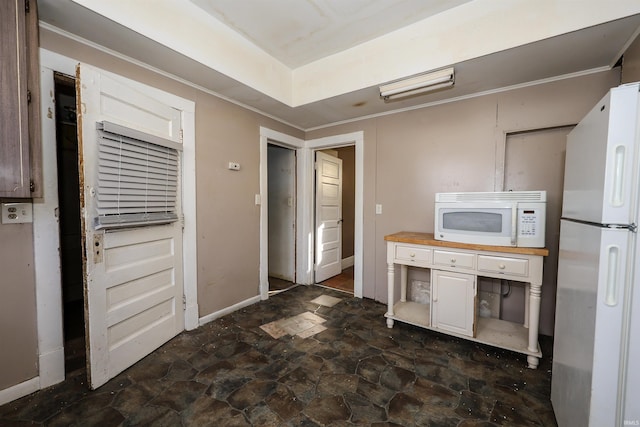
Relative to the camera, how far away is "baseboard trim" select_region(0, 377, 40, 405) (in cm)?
155

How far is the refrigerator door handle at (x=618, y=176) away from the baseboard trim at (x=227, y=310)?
119 inches

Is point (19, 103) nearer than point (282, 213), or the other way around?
point (19, 103)

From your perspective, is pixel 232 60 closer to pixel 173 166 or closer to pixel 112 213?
pixel 173 166

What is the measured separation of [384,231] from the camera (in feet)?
10.4

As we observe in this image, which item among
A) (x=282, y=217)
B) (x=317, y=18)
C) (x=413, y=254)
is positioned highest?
(x=317, y=18)

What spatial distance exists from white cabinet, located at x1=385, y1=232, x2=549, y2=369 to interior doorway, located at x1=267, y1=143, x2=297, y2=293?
1.80 m

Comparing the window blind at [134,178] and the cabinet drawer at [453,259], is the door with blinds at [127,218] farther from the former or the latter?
the cabinet drawer at [453,259]

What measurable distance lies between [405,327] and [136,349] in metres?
2.37

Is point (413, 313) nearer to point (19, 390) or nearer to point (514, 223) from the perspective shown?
point (514, 223)

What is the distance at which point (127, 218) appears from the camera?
184 cm

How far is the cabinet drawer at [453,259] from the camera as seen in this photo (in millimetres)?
2160

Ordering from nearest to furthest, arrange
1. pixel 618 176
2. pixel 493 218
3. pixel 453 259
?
pixel 618 176
pixel 493 218
pixel 453 259

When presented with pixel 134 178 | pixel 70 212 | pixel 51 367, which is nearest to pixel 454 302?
pixel 134 178

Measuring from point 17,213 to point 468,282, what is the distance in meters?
3.25
